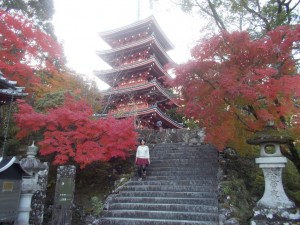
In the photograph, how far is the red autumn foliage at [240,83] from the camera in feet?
23.8

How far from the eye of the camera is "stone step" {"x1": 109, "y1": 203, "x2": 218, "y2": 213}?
7.39 m

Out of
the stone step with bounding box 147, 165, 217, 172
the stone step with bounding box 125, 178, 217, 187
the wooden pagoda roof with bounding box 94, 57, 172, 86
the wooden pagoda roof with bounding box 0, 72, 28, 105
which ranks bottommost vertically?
the stone step with bounding box 125, 178, 217, 187

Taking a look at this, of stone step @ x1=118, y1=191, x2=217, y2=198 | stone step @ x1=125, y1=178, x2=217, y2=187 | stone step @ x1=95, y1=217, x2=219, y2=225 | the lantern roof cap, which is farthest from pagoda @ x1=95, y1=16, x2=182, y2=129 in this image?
the lantern roof cap

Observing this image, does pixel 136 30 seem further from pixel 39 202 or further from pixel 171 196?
pixel 39 202

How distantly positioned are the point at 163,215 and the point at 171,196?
40.7 inches

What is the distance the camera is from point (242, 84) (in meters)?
7.30

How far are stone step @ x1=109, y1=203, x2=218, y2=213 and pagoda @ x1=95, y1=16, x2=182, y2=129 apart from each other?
35.2ft

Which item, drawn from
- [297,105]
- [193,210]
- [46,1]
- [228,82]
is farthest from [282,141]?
[46,1]

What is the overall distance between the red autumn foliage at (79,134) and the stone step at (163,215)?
2141mm

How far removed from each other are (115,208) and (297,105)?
19.7ft

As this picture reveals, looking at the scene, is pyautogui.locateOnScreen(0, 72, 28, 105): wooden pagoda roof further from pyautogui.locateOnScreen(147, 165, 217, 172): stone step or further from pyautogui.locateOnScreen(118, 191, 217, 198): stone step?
pyautogui.locateOnScreen(147, 165, 217, 172): stone step

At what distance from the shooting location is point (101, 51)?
22.4 meters

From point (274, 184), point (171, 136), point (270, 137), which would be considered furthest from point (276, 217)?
point (171, 136)

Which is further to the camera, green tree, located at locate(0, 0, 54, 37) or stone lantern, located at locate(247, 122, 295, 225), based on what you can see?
green tree, located at locate(0, 0, 54, 37)
